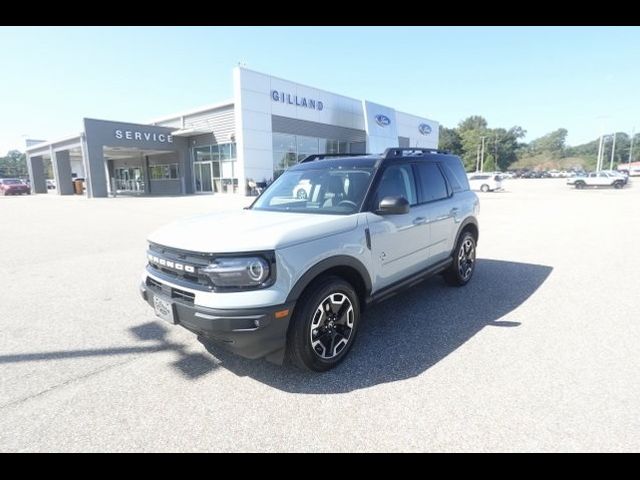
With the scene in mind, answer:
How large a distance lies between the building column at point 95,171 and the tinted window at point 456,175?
2703 centimetres

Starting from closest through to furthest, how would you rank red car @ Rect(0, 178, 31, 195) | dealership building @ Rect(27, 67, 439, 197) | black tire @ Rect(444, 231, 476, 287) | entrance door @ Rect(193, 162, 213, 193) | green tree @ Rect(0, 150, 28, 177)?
black tire @ Rect(444, 231, 476, 287) < dealership building @ Rect(27, 67, 439, 197) < entrance door @ Rect(193, 162, 213, 193) < red car @ Rect(0, 178, 31, 195) < green tree @ Rect(0, 150, 28, 177)

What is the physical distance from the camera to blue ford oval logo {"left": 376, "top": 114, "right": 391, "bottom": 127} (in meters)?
32.7

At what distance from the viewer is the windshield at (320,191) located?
3537 millimetres

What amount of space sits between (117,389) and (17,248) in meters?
8.03

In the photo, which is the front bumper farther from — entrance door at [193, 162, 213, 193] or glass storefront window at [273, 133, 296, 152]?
entrance door at [193, 162, 213, 193]

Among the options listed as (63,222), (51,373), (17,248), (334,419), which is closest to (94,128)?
(63,222)

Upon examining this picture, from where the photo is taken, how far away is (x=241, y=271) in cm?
254

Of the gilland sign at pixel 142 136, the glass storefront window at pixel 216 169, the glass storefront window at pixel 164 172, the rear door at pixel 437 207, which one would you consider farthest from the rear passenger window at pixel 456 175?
the glass storefront window at pixel 164 172

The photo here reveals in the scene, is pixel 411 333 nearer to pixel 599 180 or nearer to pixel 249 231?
pixel 249 231

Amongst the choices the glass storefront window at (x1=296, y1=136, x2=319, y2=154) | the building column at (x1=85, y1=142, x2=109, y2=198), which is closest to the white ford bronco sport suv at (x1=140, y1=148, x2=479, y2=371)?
the glass storefront window at (x1=296, y1=136, x2=319, y2=154)

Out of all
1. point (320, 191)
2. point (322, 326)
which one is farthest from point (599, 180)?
point (322, 326)

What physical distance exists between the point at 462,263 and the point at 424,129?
129 feet

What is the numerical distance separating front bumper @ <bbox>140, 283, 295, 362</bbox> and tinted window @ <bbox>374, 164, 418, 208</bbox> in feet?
5.20
